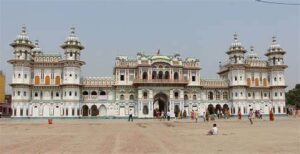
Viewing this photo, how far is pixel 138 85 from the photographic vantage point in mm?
56969

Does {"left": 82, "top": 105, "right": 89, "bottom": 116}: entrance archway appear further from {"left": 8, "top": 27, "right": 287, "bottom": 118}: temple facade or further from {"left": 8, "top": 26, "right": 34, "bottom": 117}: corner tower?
{"left": 8, "top": 26, "right": 34, "bottom": 117}: corner tower

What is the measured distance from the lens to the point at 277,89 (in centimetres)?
6306

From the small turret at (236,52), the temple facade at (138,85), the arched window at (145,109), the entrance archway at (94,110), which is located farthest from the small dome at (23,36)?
the small turret at (236,52)

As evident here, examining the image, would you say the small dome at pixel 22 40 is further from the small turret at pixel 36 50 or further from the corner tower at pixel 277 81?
the corner tower at pixel 277 81

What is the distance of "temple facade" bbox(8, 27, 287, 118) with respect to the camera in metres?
55.7

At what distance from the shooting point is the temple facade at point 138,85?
55.7 m

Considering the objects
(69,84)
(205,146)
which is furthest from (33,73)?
(205,146)

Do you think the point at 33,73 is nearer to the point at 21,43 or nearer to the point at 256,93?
the point at 21,43

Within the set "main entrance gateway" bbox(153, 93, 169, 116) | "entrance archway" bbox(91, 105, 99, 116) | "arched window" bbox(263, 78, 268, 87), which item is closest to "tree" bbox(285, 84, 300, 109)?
"arched window" bbox(263, 78, 268, 87)

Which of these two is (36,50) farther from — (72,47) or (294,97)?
(294,97)

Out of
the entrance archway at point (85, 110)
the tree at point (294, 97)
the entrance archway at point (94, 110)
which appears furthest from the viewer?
the tree at point (294, 97)

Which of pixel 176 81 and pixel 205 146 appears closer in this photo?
pixel 205 146

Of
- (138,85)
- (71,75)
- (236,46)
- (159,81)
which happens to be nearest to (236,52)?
(236,46)

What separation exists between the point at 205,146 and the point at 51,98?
47.2 meters
